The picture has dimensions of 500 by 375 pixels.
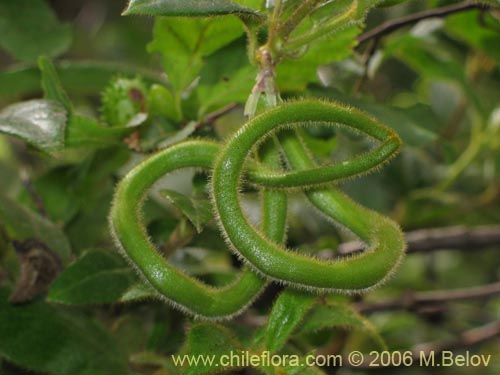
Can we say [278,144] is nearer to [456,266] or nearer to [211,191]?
[211,191]

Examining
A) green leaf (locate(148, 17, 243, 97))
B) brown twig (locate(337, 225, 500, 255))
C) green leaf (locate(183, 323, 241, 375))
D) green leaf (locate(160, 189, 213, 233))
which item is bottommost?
brown twig (locate(337, 225, 500, 255))

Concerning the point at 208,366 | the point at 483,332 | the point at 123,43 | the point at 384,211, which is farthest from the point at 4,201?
the point at 123,43

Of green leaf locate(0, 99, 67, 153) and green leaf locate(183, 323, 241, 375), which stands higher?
green leaf locate(0, 99, 67, 153)

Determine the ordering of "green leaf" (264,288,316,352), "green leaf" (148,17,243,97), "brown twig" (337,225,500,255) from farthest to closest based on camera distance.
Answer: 1. "brown twig" (337,225,500,255)
2. "green leaf" (148,17,243,97)
3. "green leaf" (264,288,316,352)

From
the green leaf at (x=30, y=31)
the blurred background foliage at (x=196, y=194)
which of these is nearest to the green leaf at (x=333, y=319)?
the blurred background foliage at (x=196, y=194)

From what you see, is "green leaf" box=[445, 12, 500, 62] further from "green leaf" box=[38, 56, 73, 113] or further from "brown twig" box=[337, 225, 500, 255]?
"green leaf" box=[38, 56, 73, 113]

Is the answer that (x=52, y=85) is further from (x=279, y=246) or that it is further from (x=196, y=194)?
(x=279, y=246)

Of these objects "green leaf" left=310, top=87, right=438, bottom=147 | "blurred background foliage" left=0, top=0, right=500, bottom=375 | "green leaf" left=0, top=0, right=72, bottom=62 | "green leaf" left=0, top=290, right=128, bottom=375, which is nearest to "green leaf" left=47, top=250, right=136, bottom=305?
"blurred background foliage" left=0, top=0, right=500, bottom=375
